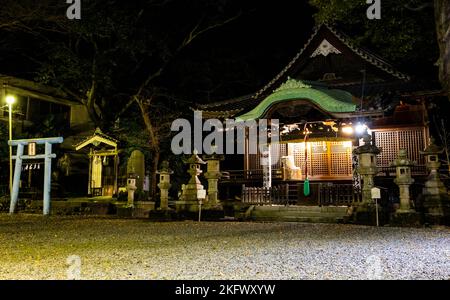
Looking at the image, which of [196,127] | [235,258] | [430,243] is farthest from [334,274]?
[196,127]

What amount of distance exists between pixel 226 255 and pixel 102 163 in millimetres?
18402

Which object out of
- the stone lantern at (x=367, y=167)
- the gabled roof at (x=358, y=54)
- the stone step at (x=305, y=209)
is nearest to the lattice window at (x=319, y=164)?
the gabled roof at (x=358, y=54)

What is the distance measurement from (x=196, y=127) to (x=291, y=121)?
20.6ft

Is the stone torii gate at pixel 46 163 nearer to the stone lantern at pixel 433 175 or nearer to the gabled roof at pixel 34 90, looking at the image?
the gabled roof at pixel 34 90

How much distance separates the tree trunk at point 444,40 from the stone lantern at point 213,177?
9.13m

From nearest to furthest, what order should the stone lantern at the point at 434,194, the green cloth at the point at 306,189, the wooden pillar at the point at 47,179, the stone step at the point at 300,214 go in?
the stone lantern at the point at 434,194 → the stone step at the point at 300,214 → the green cloth at the point at 306,189 → the wooden pillar at the point at 47,179

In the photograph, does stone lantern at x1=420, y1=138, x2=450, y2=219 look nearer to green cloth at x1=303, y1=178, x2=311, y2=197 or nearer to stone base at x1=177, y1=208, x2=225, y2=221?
green cloth at x1=303, y1=178, x2=311, y2=197

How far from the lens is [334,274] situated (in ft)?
16.9

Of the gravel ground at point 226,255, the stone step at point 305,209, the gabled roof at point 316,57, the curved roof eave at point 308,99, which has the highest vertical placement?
the gabled roof at point 316,57

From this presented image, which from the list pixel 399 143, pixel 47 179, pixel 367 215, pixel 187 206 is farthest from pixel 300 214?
pixel 47 179

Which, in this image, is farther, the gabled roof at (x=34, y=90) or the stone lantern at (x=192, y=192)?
the gabled roof at (x=34, y=90)

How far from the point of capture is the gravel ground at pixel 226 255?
5211mm

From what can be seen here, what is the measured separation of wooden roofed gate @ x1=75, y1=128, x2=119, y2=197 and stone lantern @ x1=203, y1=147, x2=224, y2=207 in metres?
8.04
